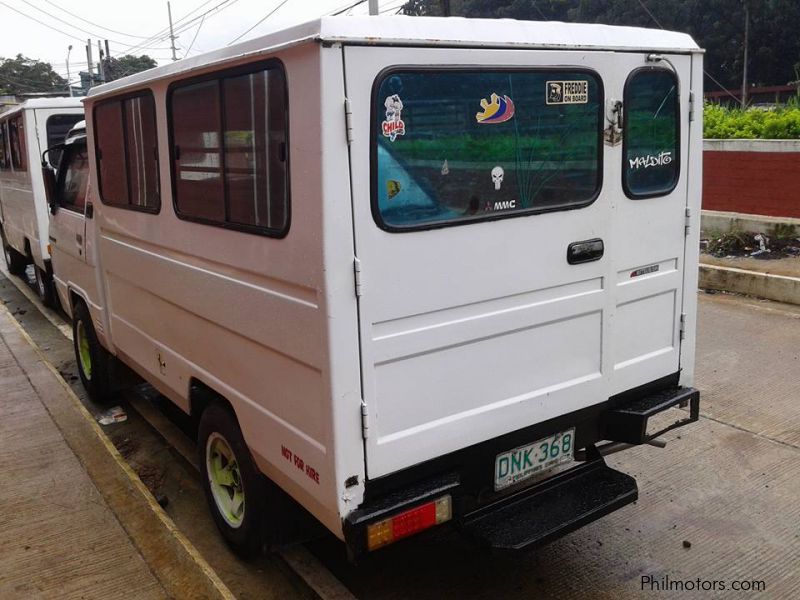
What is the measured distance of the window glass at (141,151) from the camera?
3973 mm

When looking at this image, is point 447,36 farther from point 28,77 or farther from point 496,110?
point 28,77

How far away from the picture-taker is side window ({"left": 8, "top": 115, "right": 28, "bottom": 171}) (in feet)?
30.3

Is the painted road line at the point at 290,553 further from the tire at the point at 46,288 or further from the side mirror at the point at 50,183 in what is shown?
the side mirror at the point at 50,183

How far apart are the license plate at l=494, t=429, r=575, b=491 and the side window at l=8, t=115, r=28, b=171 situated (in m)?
8.08

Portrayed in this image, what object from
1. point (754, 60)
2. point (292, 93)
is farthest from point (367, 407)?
point (754, 60)

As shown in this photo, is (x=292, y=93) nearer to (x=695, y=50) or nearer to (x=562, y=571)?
(x=695, y=50)

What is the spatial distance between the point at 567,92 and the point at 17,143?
8.72 metres

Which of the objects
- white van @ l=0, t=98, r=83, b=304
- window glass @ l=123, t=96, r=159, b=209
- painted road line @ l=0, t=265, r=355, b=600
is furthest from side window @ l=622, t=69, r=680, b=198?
white van @ l=0, t=98, r=83, b=304

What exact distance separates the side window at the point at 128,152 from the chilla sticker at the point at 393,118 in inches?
70.3

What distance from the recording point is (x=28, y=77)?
6047cm

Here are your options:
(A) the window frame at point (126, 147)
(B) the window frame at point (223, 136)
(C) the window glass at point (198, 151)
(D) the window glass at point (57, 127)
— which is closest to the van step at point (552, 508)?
(B) the window frame at point (223, 136)

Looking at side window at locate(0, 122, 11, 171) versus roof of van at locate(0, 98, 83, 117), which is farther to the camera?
side window at locate(0, 122, 11, 171)

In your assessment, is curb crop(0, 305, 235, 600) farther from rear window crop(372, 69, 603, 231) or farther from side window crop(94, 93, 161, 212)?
rear window crop(372, 69, 603, 231)

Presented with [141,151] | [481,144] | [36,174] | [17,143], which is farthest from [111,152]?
[17,143]
